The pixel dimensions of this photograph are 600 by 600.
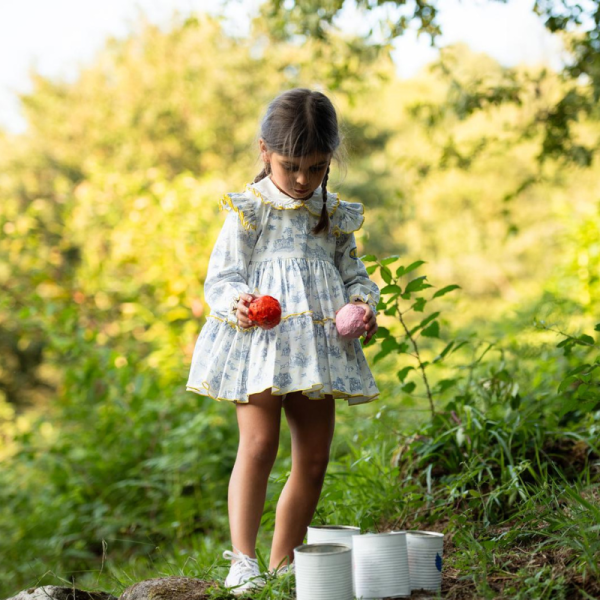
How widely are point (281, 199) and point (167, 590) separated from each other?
122 centimetres

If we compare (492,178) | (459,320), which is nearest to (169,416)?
(459,320)

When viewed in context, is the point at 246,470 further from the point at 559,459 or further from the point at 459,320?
the point at 459,320

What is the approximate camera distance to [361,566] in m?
1.93

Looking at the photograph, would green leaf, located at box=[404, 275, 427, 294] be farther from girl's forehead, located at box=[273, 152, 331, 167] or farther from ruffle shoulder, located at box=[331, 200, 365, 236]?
girl's forehead, located at box=[273, 152, 331, 167]

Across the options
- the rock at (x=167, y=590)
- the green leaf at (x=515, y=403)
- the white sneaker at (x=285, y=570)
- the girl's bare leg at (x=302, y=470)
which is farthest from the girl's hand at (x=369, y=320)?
the green leaf at (x=515, y=403)

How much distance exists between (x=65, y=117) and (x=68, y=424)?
485 inches

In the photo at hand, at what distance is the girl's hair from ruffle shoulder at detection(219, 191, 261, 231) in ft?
0.58

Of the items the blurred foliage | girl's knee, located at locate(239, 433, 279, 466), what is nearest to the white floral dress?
girl's knee, located at locate(239, 433, 279, 466)

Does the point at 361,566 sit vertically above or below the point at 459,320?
below

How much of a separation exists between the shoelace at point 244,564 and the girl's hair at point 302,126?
1040 mm

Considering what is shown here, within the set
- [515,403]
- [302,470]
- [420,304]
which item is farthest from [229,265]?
[515,403]

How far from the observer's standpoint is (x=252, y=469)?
87.2 inches

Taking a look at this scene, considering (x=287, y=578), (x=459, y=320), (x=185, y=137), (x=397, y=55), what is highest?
(x=185, y=137)

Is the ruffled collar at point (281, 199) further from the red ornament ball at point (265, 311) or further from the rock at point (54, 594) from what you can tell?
the rock at point (54, 594)
